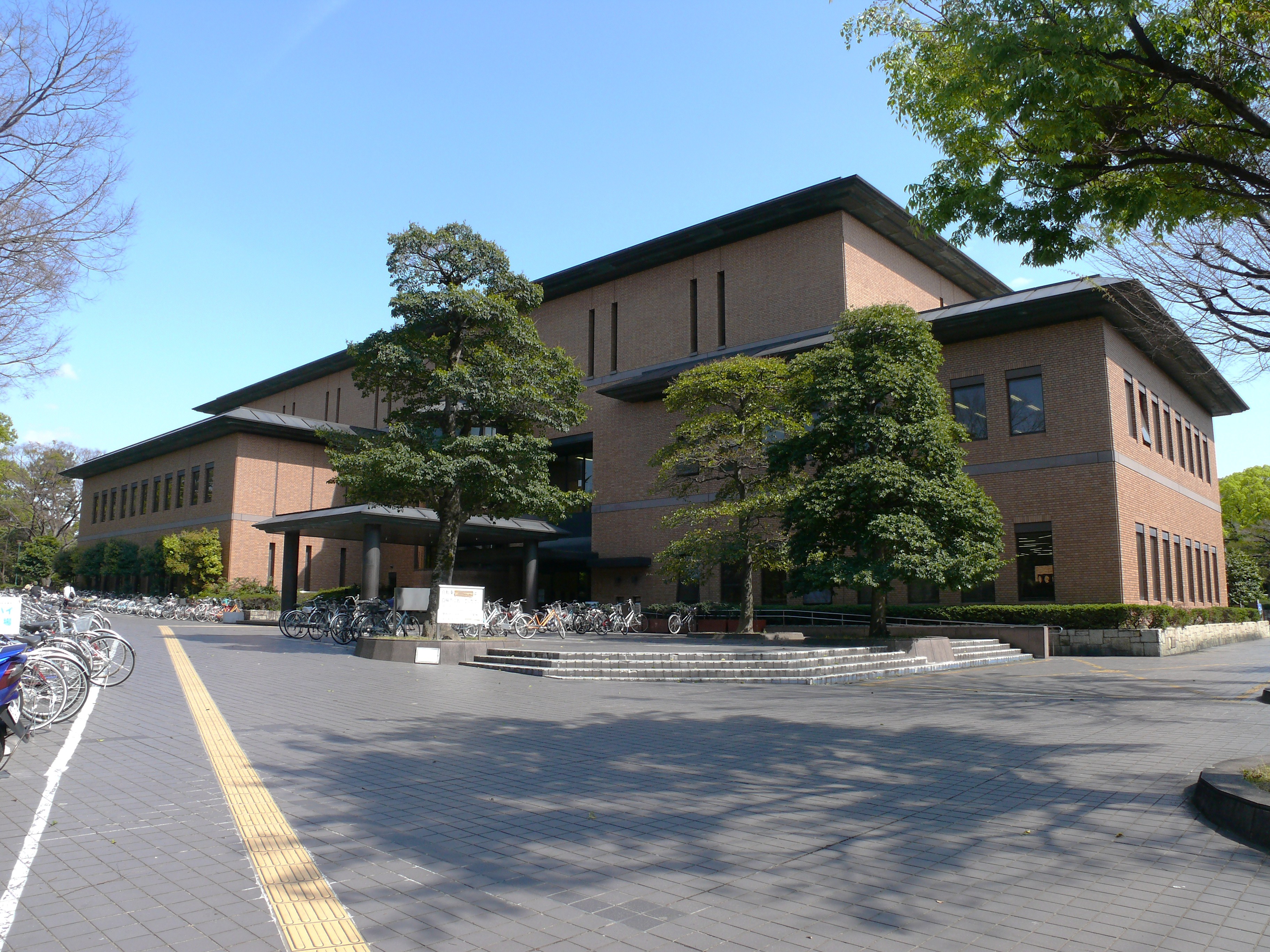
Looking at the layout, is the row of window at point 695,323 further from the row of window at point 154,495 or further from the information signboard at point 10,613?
the information signboard at point 10,613

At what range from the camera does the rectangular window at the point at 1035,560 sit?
2303 cm

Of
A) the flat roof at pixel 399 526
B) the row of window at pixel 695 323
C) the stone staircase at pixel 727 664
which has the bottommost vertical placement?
the stone staircase at pixel 727 664

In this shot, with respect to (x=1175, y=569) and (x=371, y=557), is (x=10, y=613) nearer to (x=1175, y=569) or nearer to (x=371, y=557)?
(x=371, y=557)

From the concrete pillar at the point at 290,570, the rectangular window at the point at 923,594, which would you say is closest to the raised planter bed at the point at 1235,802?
the rectangular window at the point at 923,594

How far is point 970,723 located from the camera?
9984 mm

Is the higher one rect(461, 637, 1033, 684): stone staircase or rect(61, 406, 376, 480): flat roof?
rect(61, 406, 376, 480): flat roof

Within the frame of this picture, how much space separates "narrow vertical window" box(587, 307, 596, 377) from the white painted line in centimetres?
2723

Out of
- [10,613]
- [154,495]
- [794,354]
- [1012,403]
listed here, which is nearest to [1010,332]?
[1012,403]

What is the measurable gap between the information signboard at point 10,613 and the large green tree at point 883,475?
14414 mm

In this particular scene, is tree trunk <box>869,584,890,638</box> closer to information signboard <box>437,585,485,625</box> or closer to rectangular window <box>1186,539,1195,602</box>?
information signboard <box>437,585,485,625</box>

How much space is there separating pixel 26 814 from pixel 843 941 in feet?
17.0

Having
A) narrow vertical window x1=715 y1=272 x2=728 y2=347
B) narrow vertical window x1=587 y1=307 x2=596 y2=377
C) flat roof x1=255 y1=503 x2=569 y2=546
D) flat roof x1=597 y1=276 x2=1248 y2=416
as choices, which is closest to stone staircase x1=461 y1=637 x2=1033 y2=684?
flat roof x1=597 y1=276 x2=1248 y2=416

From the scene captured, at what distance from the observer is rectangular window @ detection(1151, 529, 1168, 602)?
80.4 feet

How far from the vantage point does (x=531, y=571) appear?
32469 mm
